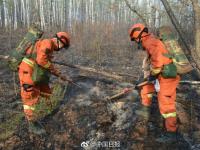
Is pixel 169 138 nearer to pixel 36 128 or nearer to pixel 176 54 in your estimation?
pixel 176 54

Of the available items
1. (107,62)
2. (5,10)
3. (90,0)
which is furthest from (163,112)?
(90,0)

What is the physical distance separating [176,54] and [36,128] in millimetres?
2665

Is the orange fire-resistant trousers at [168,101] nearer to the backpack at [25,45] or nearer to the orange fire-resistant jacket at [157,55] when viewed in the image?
the orange fire-resistant jacket at [157,55]

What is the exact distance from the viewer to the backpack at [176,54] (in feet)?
A: 16.5

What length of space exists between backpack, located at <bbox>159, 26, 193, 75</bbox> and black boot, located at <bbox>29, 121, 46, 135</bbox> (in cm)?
246

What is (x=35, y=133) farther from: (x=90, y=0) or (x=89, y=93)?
(x=90, y=0)

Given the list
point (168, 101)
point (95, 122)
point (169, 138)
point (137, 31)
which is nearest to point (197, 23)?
point (137, 31)

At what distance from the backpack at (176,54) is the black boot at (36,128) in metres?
2.46

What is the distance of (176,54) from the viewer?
5.05 meters

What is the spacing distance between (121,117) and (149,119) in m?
0.53

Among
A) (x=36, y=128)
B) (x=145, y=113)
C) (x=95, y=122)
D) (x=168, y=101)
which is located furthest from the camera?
(x=145, y=113)

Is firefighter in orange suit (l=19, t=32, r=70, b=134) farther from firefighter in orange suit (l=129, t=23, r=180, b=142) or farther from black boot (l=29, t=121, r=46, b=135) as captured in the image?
firefighter in orange suit (l=129, t=23, r=180, b=142)

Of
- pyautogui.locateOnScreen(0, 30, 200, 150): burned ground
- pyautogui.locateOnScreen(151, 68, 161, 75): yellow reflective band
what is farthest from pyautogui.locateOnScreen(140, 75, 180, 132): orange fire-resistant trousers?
pyautogui.locateOnScreen(0, 30, 200, 150): burned ground

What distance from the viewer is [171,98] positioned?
200 inches
